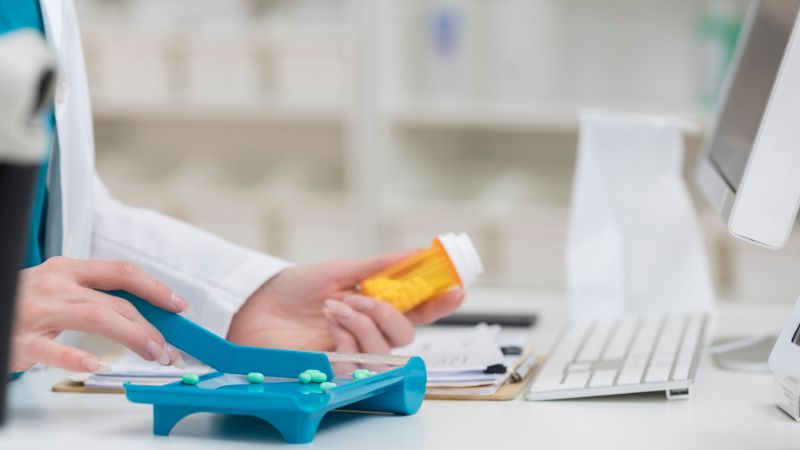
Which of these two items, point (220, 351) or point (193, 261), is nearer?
point (220, 351)

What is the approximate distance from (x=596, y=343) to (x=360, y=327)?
0.27 metres

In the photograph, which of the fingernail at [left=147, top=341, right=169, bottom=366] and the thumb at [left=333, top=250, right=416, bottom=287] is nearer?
the fingernail at [left=147, top=341, right=169, bottom=366]

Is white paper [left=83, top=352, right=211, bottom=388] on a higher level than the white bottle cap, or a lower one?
lower

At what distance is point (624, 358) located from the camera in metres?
1.03

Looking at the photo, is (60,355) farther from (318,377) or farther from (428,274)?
(428,274)

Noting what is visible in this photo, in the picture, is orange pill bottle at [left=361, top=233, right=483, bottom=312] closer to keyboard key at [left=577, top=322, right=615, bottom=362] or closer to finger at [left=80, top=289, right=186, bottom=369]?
keyboard key at [left=577, top=322, right=615, bottom=362]

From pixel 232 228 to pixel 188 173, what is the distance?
0.19 m

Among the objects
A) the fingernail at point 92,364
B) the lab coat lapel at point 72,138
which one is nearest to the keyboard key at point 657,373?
Result: the fingernail at point 92,364

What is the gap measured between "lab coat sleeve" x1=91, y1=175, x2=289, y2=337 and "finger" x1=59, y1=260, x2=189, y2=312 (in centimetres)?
19

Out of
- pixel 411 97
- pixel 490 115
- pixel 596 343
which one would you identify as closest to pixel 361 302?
pixel 596 343

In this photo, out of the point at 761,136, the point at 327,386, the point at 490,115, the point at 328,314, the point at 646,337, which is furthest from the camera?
the point at 490,115

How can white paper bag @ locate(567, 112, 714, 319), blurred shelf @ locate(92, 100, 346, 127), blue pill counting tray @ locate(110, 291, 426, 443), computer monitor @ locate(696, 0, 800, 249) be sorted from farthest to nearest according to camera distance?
1. blurred shelf @ locate(92, 100, 346, 127)
2. white paper bag @ locate(567, 112, 714, 319)
3. computer monitor @ locate(696, 0, 800, 249)
4. blue pill counting tray @ locate(110, 291, 426, 443)

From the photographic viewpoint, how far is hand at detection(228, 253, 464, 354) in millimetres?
1012

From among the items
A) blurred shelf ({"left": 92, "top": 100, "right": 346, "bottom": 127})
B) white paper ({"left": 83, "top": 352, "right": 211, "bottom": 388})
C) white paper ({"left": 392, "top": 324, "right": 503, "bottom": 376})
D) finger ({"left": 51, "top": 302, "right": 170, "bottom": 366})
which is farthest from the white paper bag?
blurred shelf ({"left": 92, "top": 100, "right": 346, "bottom": 127})
